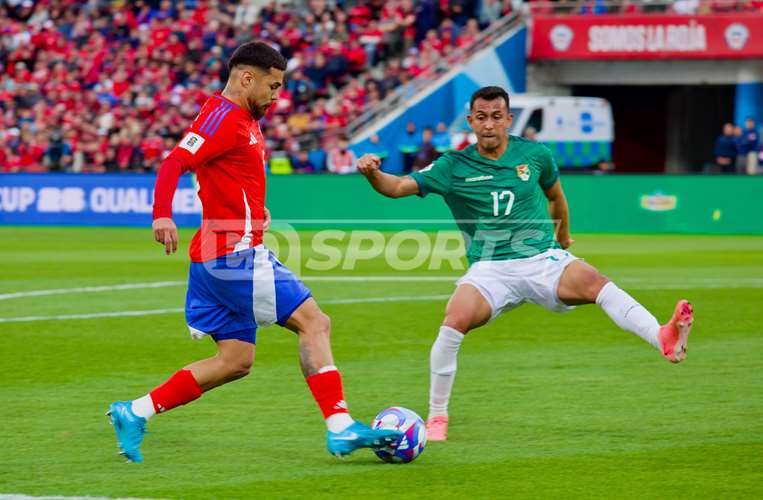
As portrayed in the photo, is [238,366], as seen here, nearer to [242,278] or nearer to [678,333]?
[242,278]

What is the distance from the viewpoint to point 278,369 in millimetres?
9969

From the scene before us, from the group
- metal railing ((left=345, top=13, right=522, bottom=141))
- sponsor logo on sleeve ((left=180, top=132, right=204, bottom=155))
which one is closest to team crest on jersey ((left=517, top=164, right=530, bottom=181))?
sponsor logo on sleeve ((left=180, top=132, right=204, bottom=155))

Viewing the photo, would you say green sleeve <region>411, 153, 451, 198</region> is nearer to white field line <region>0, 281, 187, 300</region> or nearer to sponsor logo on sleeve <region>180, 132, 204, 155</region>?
sponsor logo on sleeve <region>180, 132, 204, 155</region>

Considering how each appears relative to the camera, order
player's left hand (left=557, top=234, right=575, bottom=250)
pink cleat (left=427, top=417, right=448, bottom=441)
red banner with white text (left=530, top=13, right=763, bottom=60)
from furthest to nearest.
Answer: red banner with white text (left=530, top=13, right=763, bottom=60)
player's left hand (left=557, top=234, right=575, bottom=250)
pink cleat (left=427, top=417, right=448, bottom=441)

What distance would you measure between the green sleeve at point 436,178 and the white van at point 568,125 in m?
22.9

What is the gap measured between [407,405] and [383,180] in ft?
5.07

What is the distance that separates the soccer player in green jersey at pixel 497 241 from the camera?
7645 mm

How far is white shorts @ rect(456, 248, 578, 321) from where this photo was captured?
25.6 ft

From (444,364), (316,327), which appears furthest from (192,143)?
(444,364)

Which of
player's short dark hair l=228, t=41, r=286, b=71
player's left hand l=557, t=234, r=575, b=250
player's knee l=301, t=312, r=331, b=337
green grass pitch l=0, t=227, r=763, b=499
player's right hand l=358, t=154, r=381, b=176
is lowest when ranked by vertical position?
green grass pitch l=0, t=227, r=763, b=499

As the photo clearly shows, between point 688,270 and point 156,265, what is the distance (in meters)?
7.26

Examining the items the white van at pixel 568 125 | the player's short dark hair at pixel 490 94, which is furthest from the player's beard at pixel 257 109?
the white van at pixel 568 125

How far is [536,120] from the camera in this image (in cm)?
3142

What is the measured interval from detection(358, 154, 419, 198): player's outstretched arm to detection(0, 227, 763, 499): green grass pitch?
1353mm
